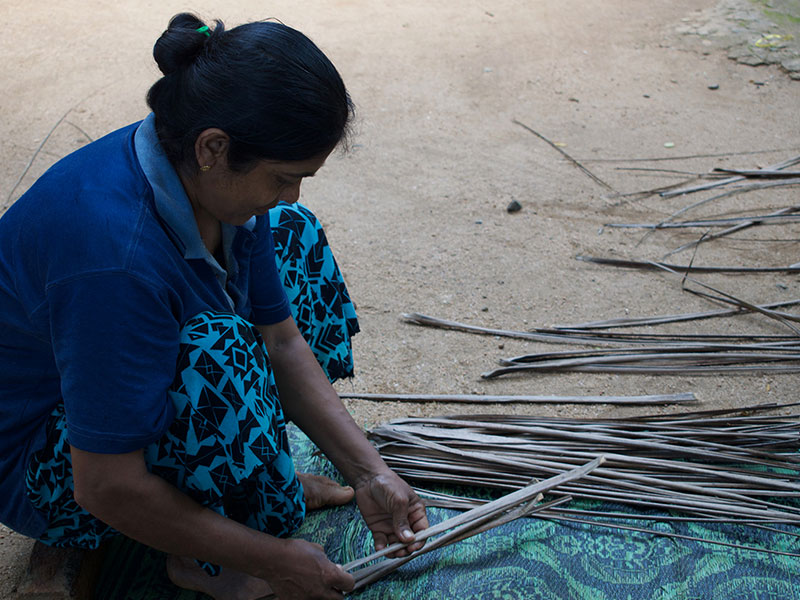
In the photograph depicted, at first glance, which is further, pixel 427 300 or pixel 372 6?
pixel 372 6

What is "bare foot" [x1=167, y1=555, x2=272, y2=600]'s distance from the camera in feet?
5.07

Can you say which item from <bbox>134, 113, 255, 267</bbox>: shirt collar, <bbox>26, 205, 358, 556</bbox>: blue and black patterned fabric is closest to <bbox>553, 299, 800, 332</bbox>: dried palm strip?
<bbox>26, 205, 358, 556</bbox>: blue and black patterned fabric

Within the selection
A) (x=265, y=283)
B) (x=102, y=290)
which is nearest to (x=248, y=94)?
(x=102, y=290)

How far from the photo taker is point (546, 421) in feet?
6.59

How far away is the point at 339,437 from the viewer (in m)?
1.61

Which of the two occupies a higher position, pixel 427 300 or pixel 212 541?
→ pixel 212 541

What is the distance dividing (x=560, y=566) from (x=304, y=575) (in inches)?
24.3

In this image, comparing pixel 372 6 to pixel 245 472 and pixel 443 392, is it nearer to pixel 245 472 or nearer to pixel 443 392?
pixel 443 392

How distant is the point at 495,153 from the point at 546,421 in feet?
Answer: 7.12

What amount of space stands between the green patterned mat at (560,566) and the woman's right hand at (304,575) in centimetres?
22

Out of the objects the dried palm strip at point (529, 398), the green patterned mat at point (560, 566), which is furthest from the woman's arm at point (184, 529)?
the dried palm strip at point (529, 398)

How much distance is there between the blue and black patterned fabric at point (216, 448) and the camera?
1295mm

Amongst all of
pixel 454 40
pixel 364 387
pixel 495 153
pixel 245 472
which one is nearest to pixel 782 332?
pixel 364 387

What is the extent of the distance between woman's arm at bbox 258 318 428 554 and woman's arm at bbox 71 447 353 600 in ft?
0.59
